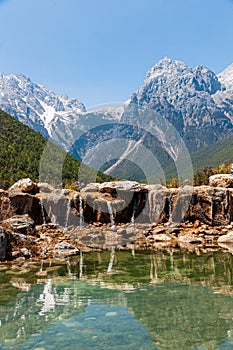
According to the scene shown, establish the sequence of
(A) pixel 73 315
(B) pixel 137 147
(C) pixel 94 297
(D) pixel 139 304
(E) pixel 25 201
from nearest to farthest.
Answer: (A) pixel 73 315 → (D) pixel 139 304 → (C) pixel 94 297 → (E) pixel 25 201 → (B) pixel 137 147

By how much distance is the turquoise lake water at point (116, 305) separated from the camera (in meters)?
6.54

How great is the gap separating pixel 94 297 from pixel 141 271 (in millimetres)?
3781

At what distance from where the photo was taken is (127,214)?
80.9ft

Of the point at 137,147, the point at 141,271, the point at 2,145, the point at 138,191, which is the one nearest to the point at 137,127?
the point at 137,147

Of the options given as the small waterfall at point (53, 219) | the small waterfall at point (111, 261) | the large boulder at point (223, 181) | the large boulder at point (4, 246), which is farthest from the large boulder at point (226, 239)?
the large boulder at point (4, 246)

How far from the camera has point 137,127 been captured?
18675cm

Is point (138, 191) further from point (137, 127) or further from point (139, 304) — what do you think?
point (137, 127)

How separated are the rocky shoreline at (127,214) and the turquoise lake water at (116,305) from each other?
21.1 feet

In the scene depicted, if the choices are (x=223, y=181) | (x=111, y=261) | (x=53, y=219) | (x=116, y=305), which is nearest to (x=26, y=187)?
(x=53, y=219)

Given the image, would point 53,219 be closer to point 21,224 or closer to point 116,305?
point 21,224

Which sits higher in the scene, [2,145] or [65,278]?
[2,145]

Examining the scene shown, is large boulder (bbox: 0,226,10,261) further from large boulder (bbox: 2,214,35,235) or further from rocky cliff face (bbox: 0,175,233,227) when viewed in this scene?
rocky cliff face (bbox: 0,175,233,227)

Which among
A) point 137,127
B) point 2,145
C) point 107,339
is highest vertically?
point 137,127

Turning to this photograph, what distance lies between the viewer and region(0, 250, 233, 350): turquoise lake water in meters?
6.54
